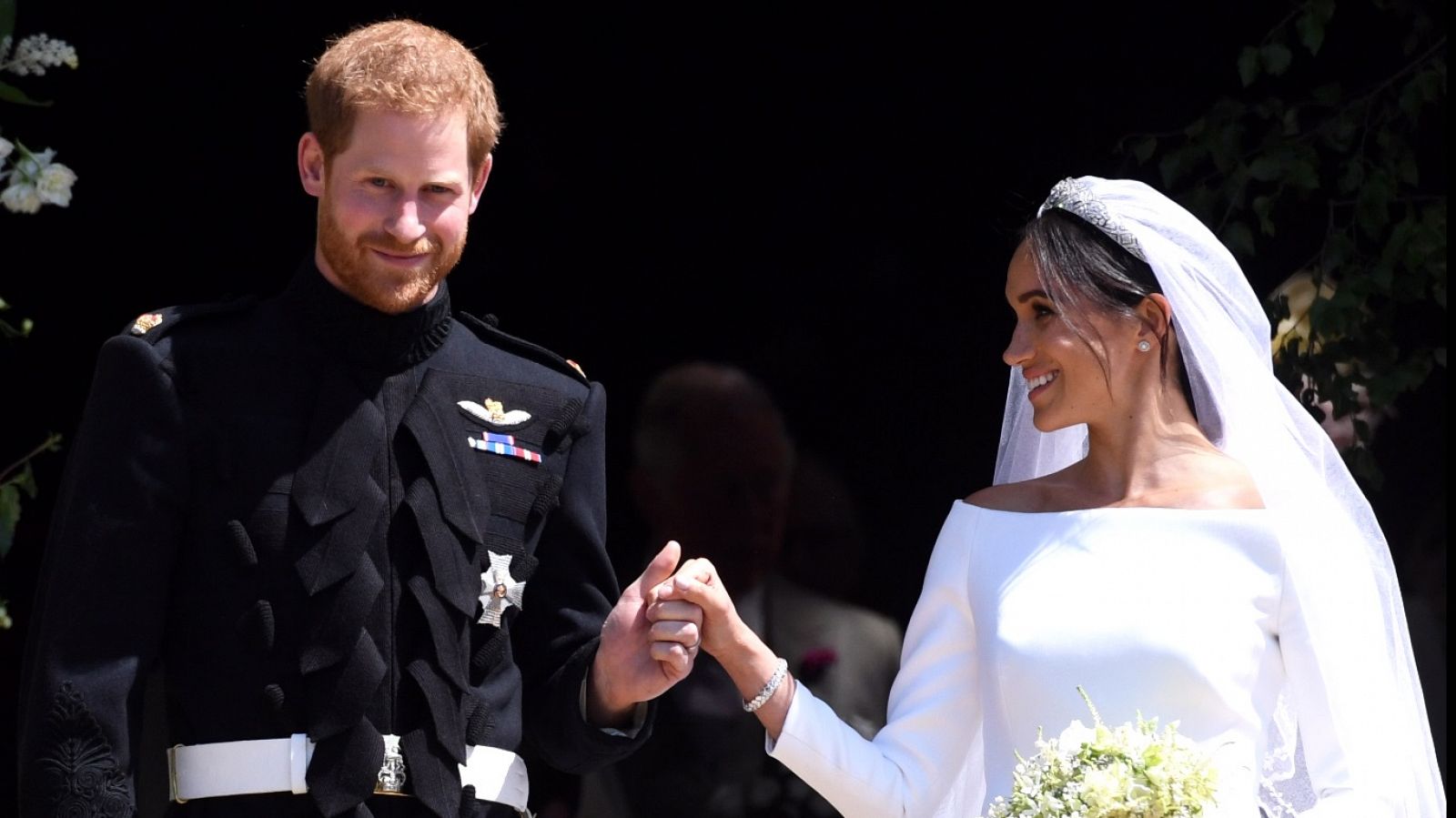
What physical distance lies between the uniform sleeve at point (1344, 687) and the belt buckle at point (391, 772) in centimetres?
130

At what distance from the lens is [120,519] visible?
103 inches

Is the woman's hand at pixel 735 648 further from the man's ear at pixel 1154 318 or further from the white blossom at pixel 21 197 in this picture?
the white blossom at pixel 21 197

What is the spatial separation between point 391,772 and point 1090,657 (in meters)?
1.05

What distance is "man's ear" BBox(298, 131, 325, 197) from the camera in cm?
282

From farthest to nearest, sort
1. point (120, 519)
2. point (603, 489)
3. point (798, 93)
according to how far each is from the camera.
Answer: point (798, 93) → point (603, 489) → point (120, 519)

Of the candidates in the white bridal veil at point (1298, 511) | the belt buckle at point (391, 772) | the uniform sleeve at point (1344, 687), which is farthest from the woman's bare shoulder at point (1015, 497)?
the belt buckle at point (391, 772)

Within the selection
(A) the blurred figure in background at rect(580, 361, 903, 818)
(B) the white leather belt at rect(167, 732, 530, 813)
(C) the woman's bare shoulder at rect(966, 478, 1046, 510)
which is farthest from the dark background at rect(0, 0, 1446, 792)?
(B) the white leather belt at rect(167, 732, 530, 813)

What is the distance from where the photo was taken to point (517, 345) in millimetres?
3086

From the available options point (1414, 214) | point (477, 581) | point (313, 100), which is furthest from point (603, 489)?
point (1414, 214)

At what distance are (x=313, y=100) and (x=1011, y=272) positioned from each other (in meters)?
1.12

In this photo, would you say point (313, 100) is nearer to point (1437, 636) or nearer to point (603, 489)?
point (603, 489)

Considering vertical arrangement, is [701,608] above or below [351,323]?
below

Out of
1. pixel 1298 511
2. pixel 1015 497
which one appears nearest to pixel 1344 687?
pixel 1298 511

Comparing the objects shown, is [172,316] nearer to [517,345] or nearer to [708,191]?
[517,345]
